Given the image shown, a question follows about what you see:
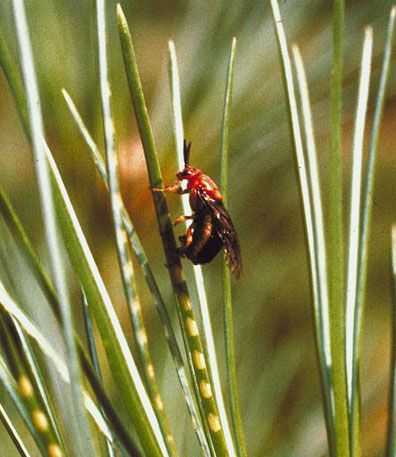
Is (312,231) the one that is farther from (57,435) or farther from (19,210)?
(19,210)

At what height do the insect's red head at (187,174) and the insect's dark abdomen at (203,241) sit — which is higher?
the insect's red head at (187,174)

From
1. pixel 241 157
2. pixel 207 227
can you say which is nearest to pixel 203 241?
pixel 207 227

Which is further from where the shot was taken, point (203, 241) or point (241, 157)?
point (241, 157)

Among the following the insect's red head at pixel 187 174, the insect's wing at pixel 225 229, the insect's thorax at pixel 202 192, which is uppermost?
the insect's red head at pixel 187 174

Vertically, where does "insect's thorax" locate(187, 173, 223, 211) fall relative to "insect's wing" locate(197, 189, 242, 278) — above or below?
above

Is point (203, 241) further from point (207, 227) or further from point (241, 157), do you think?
point (241, 157)

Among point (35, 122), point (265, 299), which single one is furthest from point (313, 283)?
point (265, 299)
